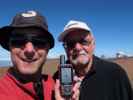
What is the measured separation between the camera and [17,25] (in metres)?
5.00

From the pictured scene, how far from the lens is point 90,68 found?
6.75 meters

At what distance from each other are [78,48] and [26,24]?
1849mm

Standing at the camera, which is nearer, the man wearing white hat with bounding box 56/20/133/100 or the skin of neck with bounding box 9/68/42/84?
the skin of neck with bounding box 9/68/42/84

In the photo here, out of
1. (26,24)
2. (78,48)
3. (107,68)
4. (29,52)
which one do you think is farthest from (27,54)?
(107,68)

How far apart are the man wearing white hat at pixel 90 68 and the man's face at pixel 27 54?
1.63 meters

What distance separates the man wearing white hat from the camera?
657 centimetres

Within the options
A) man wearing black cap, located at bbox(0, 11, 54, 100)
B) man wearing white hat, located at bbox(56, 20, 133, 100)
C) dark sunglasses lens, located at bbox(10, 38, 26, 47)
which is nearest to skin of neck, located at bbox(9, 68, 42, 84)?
man wearing black cap, located at bbox(0, 11, 54, 100)

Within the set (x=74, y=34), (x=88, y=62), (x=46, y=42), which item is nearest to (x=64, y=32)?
(x=74, y=34)

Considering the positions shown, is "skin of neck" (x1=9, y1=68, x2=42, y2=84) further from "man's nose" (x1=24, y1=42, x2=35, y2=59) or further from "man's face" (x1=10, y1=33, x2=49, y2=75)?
"man's nose" (x1=24, y1=42, x2=35, y2=59)

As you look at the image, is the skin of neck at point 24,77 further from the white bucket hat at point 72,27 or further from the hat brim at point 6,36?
the white bucket hat at point 72,27

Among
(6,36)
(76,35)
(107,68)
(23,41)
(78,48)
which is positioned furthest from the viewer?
(107,68)

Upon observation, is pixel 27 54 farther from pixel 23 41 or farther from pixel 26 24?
pixel 26 24

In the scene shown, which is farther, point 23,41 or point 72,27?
point 72,27

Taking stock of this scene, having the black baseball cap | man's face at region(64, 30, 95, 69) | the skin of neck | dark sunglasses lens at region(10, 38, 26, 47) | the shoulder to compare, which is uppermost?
the black baseball cap
